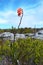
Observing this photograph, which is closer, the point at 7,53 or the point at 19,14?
the point at 19,14

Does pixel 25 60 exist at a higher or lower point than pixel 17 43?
lower

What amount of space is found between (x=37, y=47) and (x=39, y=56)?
27 centimetres

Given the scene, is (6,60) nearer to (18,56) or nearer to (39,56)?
(18,56)

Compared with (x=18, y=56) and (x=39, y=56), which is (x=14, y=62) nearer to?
(x=18, y=56)

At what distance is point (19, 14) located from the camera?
7078 mm

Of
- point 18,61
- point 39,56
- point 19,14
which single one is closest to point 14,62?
point 18,61

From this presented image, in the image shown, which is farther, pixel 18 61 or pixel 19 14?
pixel 18 61

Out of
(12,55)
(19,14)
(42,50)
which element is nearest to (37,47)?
(42,50)

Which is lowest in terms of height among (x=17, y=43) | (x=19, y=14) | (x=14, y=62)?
(x=14, y=62)

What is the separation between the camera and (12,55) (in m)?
7.95

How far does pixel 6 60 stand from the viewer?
26.4ft

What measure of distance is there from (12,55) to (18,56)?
0.19 meters

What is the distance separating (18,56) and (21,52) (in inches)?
5.6

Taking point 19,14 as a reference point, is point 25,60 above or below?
below
